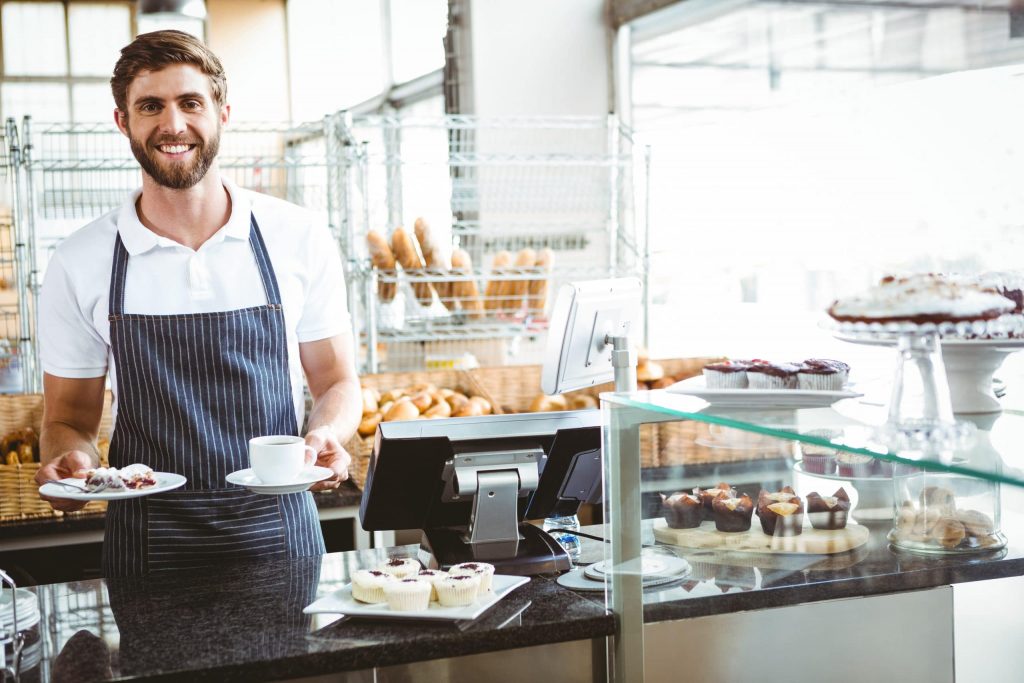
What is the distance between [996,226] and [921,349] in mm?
2364

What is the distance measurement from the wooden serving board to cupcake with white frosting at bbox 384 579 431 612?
386 mm

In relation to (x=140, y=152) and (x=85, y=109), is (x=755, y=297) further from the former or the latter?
(x=85, y=109)

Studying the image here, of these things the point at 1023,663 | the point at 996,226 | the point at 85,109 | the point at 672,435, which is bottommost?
the point at 1023,663

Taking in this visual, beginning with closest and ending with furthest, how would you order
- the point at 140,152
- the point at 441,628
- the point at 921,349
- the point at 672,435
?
the point at 921,349
the point at 672,435
the point at 441,628
the point at 140,152

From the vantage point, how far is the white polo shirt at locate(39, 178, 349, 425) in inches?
93.7

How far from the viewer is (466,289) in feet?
13.8

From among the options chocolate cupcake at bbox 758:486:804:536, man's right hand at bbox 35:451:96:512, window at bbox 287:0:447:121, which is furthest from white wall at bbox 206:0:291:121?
chocolate cupcake at bbox 758:486:804:536

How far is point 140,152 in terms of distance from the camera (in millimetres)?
2336

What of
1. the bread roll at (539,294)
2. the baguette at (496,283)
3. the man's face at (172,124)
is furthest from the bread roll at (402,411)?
the man's face at (172,124)

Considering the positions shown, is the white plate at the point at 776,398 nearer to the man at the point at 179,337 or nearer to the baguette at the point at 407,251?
the man at the point at 179,337

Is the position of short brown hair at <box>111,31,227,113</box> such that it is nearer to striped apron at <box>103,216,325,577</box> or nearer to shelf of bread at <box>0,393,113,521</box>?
striped apron at <box>103,216,325,577</box>

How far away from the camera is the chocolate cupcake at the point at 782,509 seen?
1.66m

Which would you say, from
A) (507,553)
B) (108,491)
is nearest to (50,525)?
(108,491)

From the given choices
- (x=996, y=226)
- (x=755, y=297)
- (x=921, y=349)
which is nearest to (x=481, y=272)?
(x=755, y=297)
